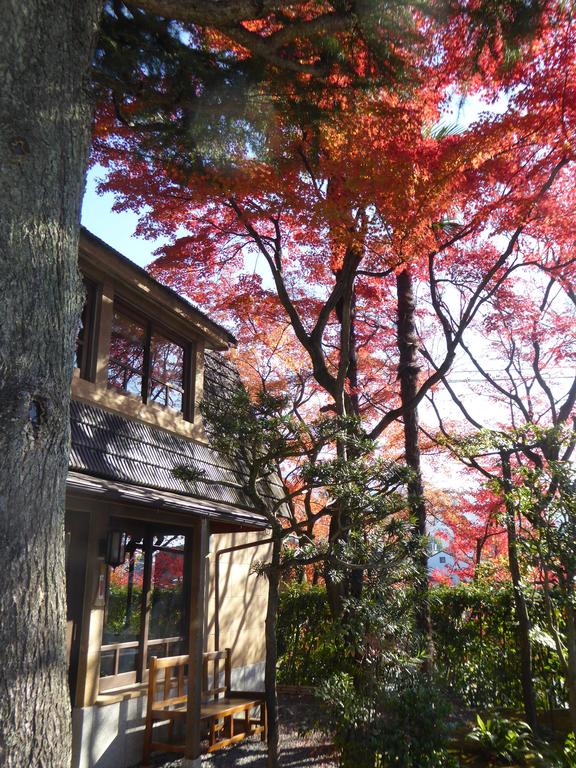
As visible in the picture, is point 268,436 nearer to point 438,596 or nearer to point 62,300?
point 62,300

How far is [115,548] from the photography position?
6754 millimetres

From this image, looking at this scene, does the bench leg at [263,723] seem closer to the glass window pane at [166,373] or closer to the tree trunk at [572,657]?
the tree trunk at [572,657]

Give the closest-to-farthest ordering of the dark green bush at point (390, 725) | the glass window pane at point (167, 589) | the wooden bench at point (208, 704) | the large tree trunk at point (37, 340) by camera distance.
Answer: the large tree trunk at point (37, 340)
the dark green bush at point (390, 725)
the wooden bench at point (208, 704)
the glass window pane at point (167, 589)

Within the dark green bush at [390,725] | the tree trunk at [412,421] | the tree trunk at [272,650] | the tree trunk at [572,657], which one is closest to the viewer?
the dark green bush at [390,725]

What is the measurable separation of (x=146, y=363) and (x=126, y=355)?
36cm

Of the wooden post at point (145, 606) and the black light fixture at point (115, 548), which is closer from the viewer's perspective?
the black light fixture at point (115, 548)

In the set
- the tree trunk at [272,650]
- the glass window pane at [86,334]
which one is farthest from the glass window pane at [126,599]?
the glass window pane at [86,334]

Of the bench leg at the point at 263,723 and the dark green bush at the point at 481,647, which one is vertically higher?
the dark green bush at the point at 481,647

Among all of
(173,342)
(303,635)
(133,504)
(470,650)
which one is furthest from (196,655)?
(303,635)

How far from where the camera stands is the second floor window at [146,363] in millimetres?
7477

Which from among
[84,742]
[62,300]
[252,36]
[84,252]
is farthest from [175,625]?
[252,36]

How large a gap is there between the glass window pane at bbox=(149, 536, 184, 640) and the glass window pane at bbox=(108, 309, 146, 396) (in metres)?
2.02

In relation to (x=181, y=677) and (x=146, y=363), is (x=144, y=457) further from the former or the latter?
(x=181, y=677)

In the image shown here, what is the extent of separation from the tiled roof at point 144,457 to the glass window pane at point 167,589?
0.84 m
